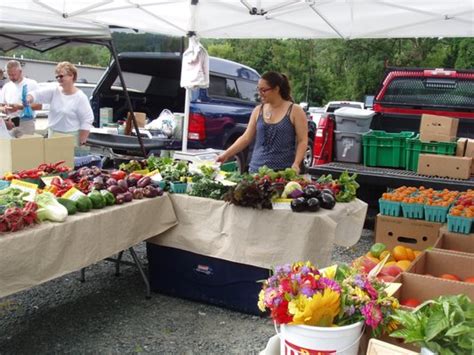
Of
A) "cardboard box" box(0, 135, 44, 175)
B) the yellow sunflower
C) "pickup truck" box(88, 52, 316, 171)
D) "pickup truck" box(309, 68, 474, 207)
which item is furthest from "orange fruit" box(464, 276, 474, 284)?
"pickup truck" box(88, 52, 316, 171)

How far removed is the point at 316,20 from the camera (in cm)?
662

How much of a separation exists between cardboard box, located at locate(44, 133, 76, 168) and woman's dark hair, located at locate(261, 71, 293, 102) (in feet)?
6.97

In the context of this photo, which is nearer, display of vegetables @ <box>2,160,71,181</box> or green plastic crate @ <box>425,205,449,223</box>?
display of vegetables @ <box>2,160,71,181</box>

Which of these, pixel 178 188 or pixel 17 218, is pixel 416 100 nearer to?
pixel 178 188

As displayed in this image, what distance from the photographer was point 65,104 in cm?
611

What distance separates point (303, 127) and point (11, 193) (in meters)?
2.31

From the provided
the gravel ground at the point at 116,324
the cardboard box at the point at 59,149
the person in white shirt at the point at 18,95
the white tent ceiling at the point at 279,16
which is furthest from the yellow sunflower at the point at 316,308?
the person in white shirt at the point at 18,95

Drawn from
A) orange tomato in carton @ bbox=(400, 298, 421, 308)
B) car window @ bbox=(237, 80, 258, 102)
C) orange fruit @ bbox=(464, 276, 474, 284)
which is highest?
car window @ bbox=(237, 80, 258, 102)

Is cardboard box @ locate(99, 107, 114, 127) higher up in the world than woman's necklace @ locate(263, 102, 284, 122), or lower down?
lower down

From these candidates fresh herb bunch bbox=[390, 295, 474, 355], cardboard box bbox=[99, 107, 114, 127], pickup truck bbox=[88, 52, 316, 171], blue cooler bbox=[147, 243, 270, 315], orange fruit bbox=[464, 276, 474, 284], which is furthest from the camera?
cardboard box bbox=[99, 107, 114, 127]

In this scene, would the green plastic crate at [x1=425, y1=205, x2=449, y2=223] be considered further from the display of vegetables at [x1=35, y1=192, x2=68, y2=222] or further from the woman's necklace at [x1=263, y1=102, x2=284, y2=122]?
the display of vegetables at [x1=35, y1=192, x2=68, y2=222]

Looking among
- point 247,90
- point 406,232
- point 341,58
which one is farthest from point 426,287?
point 341,58

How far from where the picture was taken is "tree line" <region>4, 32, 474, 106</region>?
98.6 ft

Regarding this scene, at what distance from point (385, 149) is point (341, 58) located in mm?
29795
